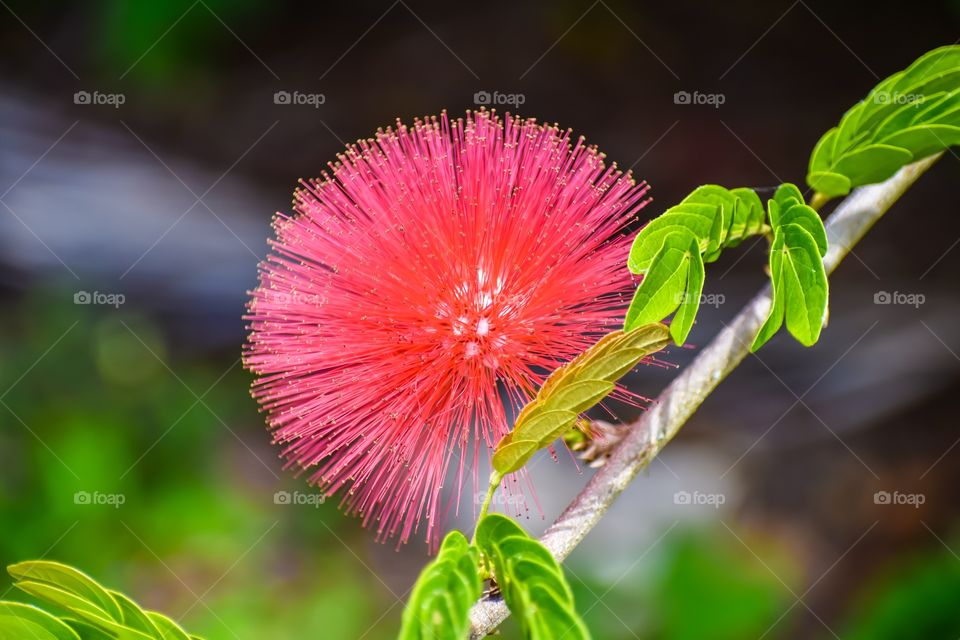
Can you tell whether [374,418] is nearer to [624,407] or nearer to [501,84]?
[624,407]

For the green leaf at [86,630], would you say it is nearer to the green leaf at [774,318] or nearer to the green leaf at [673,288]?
the green leaf at [673,288]

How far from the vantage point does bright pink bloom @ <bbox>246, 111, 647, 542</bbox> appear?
3.08 ft

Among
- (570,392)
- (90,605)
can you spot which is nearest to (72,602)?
(90,605)

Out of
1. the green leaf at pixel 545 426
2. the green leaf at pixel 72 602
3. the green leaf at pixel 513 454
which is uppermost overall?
the green leaf at pixel 545 426

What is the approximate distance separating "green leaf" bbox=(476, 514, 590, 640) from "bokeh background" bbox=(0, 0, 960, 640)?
1266 millimetres

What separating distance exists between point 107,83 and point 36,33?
29 cm

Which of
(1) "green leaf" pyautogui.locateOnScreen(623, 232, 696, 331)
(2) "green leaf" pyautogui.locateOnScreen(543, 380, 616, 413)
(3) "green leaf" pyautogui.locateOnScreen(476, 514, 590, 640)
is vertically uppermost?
(1) "green leaf" pyautogui.locateOnScreen(623, 232, 696, 331)

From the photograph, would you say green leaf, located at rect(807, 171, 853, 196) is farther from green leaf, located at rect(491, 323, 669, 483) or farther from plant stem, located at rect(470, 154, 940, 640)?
green leaf, located at rect(491, 323, 669, 483)

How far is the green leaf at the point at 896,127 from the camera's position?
3.08 feet

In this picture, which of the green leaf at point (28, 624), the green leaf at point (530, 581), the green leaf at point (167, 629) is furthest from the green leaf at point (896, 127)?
the green leaf at point (28, 624)

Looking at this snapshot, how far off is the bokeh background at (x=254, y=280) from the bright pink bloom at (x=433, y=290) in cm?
117

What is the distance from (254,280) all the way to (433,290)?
182cm

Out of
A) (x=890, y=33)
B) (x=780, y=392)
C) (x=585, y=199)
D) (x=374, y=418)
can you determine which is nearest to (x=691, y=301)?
(x=585, y=199)

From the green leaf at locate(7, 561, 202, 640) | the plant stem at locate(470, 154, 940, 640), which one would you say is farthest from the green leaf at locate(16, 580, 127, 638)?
the plant stem at locate(470, 154, 940, 640)
